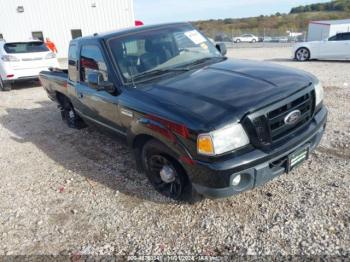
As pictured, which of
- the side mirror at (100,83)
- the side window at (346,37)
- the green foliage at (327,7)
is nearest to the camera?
the side mirror at (100,83)

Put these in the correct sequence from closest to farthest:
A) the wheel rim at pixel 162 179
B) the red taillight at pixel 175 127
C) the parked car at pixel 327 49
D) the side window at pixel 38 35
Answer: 1. the red taillight at pixel 175 127
2. the wheel rim at pixel 162 179
3. the parked car at pixel 327 49
4. the side window at pixel 38 35

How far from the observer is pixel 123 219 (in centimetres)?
329

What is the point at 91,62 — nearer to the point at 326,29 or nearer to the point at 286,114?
the point at 286,114

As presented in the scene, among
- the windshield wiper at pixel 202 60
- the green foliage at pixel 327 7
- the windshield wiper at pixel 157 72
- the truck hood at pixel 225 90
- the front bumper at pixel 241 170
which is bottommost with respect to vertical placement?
the front bumper at pixel 241 170

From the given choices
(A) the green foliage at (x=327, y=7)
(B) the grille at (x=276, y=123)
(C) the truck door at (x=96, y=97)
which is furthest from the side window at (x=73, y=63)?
(A) the green foliage at (x=327, y=7)

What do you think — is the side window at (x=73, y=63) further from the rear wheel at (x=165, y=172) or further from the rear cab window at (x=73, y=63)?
the rear wheel at (x=165, y=172)

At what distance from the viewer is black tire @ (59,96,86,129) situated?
20.1 feet

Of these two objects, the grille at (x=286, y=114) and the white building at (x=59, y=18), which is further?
the white building at (x=59, y=18)

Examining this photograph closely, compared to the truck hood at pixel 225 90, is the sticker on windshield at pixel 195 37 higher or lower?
higher

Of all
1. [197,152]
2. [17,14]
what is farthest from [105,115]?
[17,14]

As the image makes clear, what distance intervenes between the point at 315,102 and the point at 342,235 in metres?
1.38

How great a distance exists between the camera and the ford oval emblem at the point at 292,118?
288 cm

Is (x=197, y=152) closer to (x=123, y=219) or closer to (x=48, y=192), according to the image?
(x=123, y=219)

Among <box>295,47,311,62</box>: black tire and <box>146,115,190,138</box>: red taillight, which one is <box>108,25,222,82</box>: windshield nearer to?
<box>146,115,190,138</box>: red taillight
